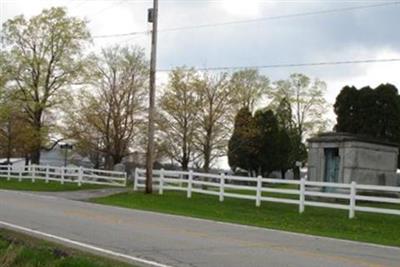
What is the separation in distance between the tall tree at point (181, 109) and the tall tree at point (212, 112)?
0.51 meters

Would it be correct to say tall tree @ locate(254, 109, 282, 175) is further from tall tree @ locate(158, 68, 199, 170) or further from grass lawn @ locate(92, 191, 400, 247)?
grass lawn @ locate(92, 191, 400, 247)

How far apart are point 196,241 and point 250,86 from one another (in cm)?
5392

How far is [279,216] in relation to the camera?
22891mm

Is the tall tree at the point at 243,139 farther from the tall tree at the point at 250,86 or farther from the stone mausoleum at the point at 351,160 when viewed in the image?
the stone mausoleum at the point at 351,160

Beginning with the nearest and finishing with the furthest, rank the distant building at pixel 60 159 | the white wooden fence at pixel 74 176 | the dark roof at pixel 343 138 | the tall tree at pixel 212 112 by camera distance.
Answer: the dark roof at pixel 343 138 → the white wooden fence at pixel 74 176 → the tall tree at pixel 212 112 → the distant building at pixel 60 159

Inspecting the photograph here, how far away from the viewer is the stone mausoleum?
31.0 meters

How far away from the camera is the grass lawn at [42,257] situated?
973cm

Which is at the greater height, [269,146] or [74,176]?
[269,146]

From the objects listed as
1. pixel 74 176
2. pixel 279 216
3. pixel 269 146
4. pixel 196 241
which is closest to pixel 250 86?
pixel 269 146

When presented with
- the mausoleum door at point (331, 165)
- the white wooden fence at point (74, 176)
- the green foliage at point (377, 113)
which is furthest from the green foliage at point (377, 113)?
the mausoleum door at point (331, 165)

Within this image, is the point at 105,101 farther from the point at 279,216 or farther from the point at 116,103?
the point at 279,216

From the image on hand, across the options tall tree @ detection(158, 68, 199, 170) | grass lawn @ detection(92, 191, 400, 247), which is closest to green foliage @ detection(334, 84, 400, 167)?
tall tree @ detection(158, 68, 199, 170)

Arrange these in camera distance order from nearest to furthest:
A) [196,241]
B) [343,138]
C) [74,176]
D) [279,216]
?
1. [196,241]
2. [279,216]
3. [343,138]
4. [74,176]

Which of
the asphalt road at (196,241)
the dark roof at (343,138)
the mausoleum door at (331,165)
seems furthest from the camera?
the mausoleum door at (331,165)
